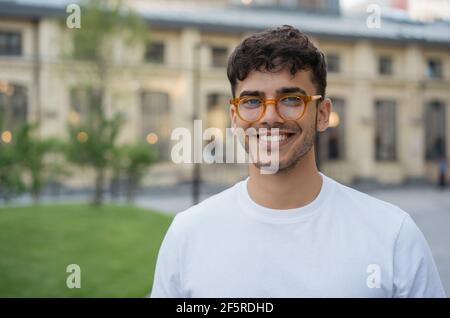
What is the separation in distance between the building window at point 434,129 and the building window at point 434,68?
1537 mm

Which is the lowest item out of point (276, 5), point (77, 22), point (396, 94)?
point (77, 22)

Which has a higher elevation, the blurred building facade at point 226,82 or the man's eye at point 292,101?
the blurred building facade at point 226,82

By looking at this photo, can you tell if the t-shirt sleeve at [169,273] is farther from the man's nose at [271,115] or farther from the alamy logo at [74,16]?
the alamy logo at [74,16]

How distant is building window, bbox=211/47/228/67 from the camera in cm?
2602

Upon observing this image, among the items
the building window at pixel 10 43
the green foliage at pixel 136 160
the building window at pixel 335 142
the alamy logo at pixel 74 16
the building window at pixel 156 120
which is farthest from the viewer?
the building window at pixel 335 142

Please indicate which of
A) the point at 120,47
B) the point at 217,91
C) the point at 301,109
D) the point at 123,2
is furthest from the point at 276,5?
the point at 301,109


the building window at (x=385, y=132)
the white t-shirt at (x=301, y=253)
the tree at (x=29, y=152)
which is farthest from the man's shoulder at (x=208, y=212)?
the building window at (x=385, y=132)

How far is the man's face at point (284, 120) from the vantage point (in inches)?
81.7

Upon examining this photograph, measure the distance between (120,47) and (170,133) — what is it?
5.39 metres

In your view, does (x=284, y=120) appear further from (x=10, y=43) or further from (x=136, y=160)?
(x=10, y=43)

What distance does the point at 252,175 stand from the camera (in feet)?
7.34

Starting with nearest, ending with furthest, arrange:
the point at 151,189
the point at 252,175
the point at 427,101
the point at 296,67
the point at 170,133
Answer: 1. the point at 296,67
2. the point at 252,175
3. the point at 151,189
4. the point at 170,133
5. the point at 427,101

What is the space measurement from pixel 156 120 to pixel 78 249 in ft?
53.6

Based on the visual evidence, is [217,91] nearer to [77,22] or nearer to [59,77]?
[59,77]
